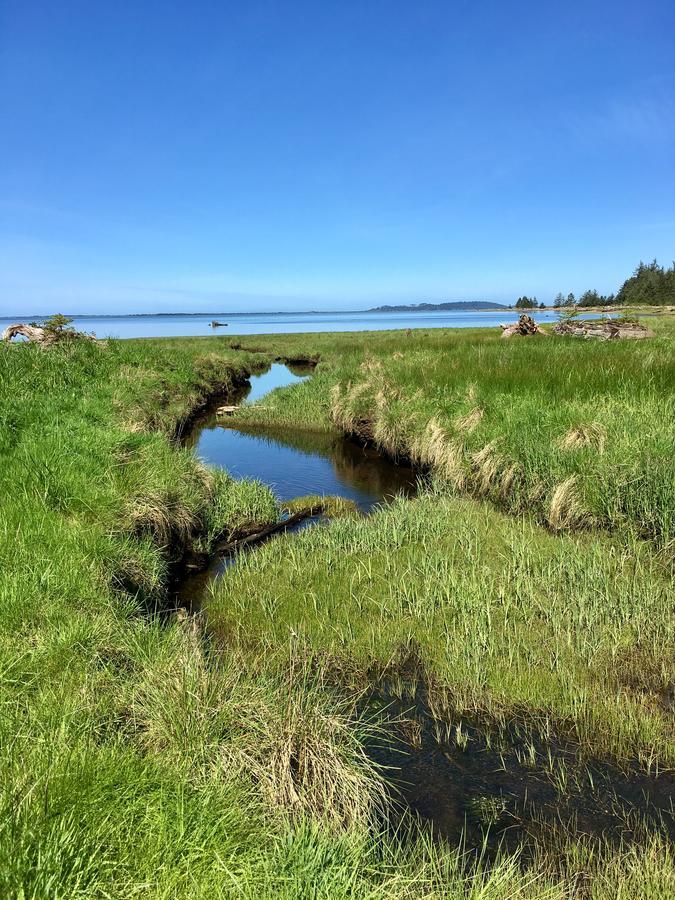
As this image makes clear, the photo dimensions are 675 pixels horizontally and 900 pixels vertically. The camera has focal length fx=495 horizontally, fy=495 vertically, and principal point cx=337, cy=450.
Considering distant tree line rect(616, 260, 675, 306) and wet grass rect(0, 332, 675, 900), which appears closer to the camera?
wet grass rect(0, 332, 675, 900)

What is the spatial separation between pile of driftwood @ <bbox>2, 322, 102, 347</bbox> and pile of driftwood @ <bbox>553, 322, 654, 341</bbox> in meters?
26.8

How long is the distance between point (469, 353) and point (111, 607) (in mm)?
17773

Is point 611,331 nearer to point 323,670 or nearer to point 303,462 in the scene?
point 303,462

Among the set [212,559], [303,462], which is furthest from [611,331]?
[212,559]

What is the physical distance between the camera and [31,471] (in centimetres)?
801

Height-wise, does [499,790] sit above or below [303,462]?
above

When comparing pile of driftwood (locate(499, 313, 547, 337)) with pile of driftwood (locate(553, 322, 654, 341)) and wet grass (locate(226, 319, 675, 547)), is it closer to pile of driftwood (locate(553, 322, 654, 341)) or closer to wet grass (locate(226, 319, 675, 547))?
pile of driftwood (locate(553, 322, 654, 341))

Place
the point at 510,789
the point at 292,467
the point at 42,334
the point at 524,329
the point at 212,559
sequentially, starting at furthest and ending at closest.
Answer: the point at 524,329 → the point at 42,334 → the point at 292,467 → the point at 212,559 → the point at 510,789

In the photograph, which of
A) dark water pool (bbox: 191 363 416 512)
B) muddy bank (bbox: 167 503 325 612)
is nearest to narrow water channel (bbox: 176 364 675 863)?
muddy bank (bbox: 167 503 325 612)

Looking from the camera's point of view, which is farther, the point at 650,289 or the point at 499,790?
the point at 650,289

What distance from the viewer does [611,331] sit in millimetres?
30469

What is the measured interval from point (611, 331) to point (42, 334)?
30661mm

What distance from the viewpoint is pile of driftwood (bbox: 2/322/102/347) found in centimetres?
1916

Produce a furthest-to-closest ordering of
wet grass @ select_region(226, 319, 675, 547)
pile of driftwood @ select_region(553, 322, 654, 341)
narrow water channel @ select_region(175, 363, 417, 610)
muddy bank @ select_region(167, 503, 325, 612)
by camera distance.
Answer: pile of driftwood @ select_region(553, 322, 654, 341)
narrow water channel @ select_region(175, 363, 417, 610)
wet grass @ select_region(226, 319, 675, 547)
muddy bank @ select_region(167, 503, 325, 612)
